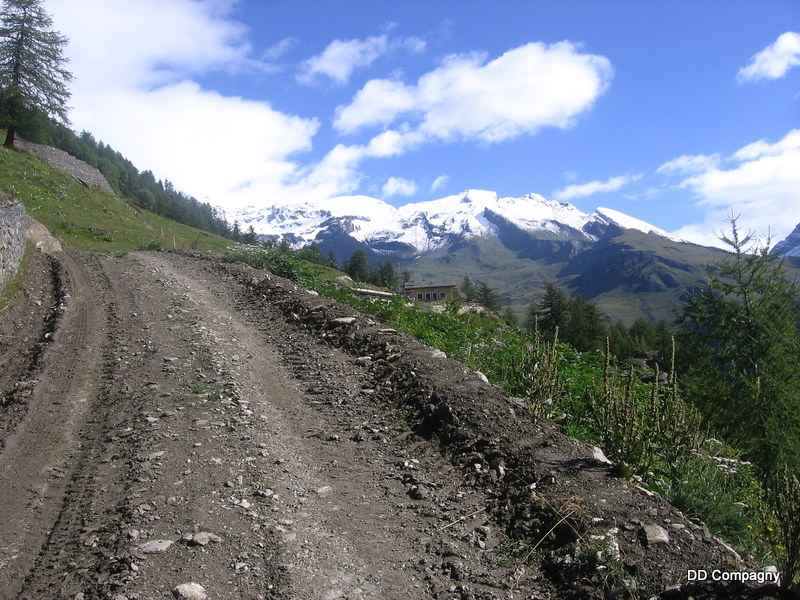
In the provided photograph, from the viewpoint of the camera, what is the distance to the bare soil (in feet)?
15.3

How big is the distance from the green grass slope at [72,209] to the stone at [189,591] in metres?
25.8

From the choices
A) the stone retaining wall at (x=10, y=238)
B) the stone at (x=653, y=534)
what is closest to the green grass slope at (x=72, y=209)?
the stone retaining wall at (x=10, y=238)

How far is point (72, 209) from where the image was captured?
3534 cm

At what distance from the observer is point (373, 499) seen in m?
6.07

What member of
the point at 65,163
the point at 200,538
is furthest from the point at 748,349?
the point at 65,163

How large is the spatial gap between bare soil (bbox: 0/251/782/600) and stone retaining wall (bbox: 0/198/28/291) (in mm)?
5033

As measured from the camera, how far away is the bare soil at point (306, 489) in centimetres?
467

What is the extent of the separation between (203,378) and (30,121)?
48592 millimetres

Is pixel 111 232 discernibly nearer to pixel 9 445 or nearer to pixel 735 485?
pixel 9 445

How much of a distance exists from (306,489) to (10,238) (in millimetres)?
14621

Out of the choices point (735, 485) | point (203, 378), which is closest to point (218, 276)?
point (203, 378)

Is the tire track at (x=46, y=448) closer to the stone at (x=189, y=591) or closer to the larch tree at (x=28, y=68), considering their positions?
the stone at (x=189, y=591)

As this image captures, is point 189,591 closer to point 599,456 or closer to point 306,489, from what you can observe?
point 306,489

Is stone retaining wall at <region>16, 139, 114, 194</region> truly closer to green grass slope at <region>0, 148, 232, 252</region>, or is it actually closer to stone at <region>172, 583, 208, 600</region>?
green grass slope at <region>0, 148, 232, 252</region>
